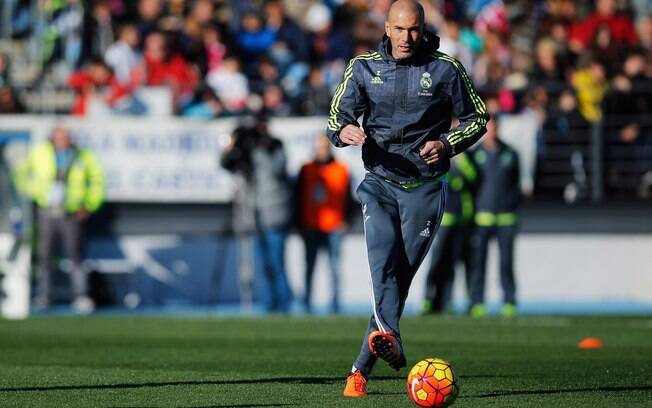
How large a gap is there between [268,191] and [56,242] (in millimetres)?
3234

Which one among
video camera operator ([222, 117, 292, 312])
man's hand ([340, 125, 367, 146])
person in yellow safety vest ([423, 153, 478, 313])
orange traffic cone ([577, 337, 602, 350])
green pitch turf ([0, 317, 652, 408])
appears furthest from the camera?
video camera operator ([222, 117, 292, 312])

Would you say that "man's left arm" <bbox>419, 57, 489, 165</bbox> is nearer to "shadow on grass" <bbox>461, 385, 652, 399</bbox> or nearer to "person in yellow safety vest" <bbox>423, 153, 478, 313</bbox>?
"shadow on grass" <bbox>461, 385, 652, 399</bbox>

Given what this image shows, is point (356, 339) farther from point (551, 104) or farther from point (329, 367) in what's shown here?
point (551, 104)

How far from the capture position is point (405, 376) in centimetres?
1011

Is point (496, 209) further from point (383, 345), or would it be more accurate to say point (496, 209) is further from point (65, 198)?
point (383, 345)

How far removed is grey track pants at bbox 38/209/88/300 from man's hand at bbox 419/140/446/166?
41.2ft

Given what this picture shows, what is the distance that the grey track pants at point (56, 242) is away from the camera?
20234 millimetres

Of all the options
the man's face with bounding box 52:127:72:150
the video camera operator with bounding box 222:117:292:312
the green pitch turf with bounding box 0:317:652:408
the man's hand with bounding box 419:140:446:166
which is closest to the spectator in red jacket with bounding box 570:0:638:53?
the video camera operator with bounding box 222:117:292:312

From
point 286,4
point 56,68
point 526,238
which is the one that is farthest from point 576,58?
point 56,68

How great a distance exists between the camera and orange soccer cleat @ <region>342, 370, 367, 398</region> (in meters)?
8.58

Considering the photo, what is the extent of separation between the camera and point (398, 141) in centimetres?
871

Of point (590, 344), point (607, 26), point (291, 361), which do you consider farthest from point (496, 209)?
point (291, 361)

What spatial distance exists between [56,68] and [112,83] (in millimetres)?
1205

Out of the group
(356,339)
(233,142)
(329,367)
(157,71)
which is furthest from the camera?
(157,71)
